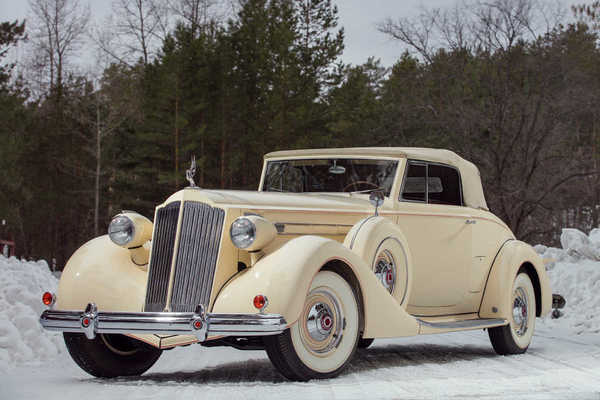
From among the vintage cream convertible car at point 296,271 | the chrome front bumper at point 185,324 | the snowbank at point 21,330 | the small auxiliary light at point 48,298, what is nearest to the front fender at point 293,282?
the vintage cream convertible car at point 296,271

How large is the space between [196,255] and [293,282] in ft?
3.15

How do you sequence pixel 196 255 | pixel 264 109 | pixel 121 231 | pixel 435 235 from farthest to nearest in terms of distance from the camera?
pixel 264 109 < pixel 435 235 < pixel 121 231 < pixel 196 255

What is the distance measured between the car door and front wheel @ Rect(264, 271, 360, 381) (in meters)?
1.77

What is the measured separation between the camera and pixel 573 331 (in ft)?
37.4

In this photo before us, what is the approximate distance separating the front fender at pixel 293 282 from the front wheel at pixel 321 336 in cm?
17

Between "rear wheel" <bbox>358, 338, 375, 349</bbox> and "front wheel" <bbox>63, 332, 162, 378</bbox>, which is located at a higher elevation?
"front wheel" <bbox>63, 332, 162, 378</bbox>

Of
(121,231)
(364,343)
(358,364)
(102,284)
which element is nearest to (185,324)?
(102,284)

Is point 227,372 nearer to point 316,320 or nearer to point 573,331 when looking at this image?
point 316,320

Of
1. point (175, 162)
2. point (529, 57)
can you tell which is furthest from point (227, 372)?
point (175, 162)

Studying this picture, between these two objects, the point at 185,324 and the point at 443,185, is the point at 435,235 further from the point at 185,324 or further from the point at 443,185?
the point at 185,324

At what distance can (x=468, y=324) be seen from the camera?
8.20 metres

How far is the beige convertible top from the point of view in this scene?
27.6 feet

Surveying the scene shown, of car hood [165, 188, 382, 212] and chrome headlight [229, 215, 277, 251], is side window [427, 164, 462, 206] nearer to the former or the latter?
car hood [165, 188, 382, 212]

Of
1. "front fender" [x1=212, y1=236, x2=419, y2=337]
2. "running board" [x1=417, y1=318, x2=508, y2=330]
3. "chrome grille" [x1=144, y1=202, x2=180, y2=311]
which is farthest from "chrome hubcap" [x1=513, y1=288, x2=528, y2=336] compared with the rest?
"chrome grille" [x1=144, y1=202, x2=180, y2=311]
